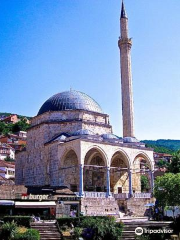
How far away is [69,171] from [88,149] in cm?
310

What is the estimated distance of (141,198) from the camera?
81.2 feet

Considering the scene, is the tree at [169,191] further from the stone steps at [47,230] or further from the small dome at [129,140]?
the small dome at [129,140]

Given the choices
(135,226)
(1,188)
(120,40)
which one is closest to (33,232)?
(135,226)

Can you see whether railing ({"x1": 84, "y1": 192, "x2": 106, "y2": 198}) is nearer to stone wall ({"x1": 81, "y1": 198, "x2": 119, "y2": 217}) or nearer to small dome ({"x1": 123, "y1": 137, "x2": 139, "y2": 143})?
stone wall ({"x1": 81, "y1": 198, "x2": 119, "y2": 217})

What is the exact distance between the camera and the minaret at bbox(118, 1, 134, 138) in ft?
94.1

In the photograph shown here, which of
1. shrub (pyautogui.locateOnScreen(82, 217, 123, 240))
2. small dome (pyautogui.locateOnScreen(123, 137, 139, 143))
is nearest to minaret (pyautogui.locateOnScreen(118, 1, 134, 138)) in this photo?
small dome (pyautogui.locateOnScreen(123, 137, 139, 143))

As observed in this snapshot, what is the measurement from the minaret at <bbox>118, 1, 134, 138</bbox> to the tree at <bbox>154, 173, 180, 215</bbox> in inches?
489

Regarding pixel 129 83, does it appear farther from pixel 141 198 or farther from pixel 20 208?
pixel 20 208

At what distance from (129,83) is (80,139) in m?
8.34

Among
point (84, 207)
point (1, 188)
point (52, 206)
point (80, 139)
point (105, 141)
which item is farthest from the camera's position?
point (105, 141)

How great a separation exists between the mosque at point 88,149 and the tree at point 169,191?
23.5 feet

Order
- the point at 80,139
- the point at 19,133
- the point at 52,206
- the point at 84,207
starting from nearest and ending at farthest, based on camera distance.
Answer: the point at 52,206
the point at 84,207
the point at 80,139
the point at 19,133

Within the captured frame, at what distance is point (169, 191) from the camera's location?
1566 centimetres

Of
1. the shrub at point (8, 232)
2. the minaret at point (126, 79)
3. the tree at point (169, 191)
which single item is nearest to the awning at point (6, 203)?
the shrub at point (8, 232)
